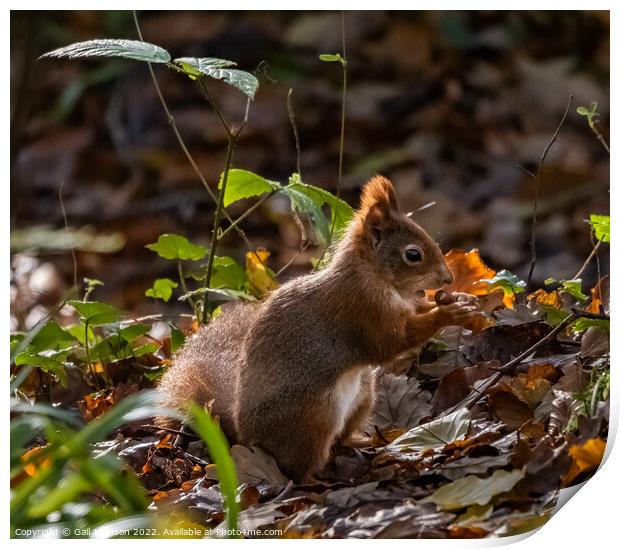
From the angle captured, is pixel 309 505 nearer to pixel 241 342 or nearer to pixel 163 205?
pixel 241 342

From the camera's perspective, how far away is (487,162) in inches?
265

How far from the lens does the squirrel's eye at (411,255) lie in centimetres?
304

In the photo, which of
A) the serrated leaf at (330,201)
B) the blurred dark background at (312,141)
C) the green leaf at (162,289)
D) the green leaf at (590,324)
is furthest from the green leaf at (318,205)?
the blurred dark background at (312,141)

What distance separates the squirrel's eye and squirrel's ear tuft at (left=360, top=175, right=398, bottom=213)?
0.12 meters

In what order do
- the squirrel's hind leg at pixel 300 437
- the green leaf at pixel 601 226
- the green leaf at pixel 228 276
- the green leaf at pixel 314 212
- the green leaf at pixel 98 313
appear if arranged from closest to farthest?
the squirrel's hind leg at pixel 300 437 < the green leaf at pixel 601 226 < the green leaf at pixel 314 212 < the green leaf at pixel 98 313 < the green leaf at pixel 228 276

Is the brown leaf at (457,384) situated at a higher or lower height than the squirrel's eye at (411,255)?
lower

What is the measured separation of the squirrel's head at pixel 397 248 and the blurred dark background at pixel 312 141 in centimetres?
240

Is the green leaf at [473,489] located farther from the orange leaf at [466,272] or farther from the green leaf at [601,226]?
the orange leaf at [466,272]

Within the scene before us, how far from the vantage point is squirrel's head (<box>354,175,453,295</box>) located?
9.97 feet

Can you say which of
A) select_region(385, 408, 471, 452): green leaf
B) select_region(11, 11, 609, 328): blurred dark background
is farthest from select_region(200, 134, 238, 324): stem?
select_region(11, 11, 609, 328): blurred dark background

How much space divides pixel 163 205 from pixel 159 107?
2.15 ft
